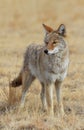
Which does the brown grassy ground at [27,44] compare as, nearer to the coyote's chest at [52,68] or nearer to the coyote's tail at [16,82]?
the coyote's tail at [16,82]

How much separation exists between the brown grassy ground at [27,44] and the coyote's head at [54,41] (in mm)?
1059

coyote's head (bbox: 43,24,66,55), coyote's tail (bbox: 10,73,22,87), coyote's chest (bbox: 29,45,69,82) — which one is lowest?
coyote's tail (bbox: 10,73,22,87)

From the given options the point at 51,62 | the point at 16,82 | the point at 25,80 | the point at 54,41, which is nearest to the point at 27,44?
the point at 16,82

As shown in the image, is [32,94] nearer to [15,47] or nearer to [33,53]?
[33,53]

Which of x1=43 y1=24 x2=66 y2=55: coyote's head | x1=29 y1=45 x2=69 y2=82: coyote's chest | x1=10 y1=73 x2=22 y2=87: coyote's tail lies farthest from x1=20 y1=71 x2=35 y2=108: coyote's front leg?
x1=43 y1=24 x2=66 y2=55: coyote's head

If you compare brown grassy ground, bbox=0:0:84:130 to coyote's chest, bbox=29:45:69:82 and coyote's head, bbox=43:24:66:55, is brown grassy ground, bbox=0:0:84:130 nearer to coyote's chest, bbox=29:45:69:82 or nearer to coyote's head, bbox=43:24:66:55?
coyote's chest, bbox=29:45:69:82

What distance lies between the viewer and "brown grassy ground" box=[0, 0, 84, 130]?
8.34 meters

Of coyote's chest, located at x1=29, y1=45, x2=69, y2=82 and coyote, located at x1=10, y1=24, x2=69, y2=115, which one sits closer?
coyote, located at x1=10, y1=24, x2=69, y2=115

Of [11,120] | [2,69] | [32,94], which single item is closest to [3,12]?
[2,69]

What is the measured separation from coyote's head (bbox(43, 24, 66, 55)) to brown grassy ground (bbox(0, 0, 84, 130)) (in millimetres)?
1059

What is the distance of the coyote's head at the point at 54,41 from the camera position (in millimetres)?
8680

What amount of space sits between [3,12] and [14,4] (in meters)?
1.58

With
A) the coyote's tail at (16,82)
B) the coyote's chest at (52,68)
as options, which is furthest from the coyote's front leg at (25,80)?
the coyote's chest at (52,68)

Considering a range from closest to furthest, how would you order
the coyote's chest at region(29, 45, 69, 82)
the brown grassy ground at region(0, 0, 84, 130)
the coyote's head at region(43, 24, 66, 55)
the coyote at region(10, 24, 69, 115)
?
the brown grassy ground at region(0, 0, 84, 130) → the coyote's head at region(43, 24, 66, 55) → the coyote at region(10, 24, 69, 115) → the coyote's chest at region(29, 45, 69, 82)
